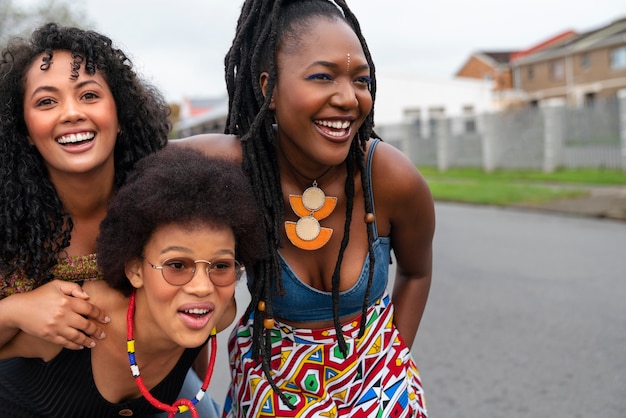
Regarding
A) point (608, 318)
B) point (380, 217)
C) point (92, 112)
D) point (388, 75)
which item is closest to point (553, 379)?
point (608, 318)

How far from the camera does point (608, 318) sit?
5648 mm

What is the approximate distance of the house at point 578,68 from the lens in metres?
41.7

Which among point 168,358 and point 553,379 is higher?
point 168,358

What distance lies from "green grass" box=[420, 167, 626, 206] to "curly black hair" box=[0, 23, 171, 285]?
11.1 metres

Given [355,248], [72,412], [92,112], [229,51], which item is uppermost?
[229,51]

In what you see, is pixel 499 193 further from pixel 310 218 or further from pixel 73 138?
pixel 73 138

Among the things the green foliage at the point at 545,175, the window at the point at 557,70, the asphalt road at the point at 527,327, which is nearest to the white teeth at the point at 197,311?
the asphalt road at the point at 527,327

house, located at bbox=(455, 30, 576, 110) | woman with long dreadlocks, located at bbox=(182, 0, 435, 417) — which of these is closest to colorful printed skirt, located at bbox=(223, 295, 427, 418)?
woman with long dreadlocks, located at bbox=(182, 0, 435, 417)

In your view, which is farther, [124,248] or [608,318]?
[608,318]

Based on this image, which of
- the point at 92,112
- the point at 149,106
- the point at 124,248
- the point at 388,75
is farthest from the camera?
the point at 388,75

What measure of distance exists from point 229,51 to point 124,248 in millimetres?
876

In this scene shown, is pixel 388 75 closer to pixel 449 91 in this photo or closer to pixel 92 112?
pixel 449 91

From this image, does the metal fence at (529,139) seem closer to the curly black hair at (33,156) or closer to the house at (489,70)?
the curly black hair at (33,156)

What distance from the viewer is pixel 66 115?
219 centimetres
